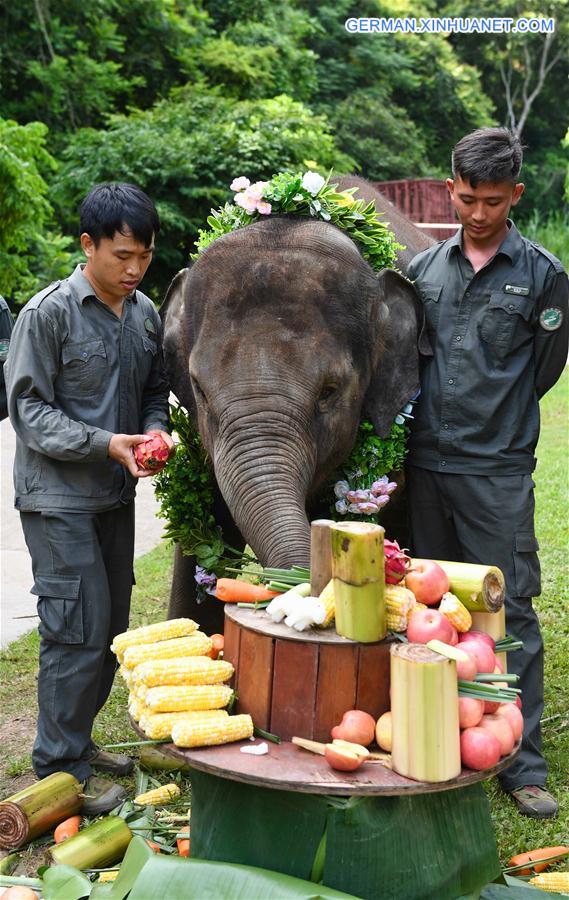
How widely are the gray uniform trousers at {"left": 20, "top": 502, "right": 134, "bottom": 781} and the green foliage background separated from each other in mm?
9171

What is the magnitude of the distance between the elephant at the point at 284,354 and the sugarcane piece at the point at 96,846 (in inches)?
45.8

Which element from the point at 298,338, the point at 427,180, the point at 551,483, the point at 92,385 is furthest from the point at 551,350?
the point at 427,180

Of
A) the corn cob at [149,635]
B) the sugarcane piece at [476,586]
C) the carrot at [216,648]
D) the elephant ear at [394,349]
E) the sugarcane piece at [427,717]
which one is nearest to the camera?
the sugarcane piece at [427,717]

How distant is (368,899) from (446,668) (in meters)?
0.77

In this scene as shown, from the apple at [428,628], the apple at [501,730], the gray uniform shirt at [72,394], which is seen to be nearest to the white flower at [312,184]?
the gray uniform shirt at [72,394]

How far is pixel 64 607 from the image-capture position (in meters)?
4.52

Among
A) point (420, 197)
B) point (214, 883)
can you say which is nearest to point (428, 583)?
point (214, 883)

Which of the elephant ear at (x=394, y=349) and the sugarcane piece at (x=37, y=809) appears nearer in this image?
the sugarcane piece at (x=37, y=809)

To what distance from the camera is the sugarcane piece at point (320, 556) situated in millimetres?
3242

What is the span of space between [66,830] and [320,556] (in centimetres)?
186

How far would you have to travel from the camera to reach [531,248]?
4.77 m

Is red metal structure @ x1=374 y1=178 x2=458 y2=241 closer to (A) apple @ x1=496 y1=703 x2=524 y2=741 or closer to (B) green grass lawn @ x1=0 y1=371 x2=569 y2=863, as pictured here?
(B) green grass lawn @ x1=0 y1=371 x2=569 y2=863

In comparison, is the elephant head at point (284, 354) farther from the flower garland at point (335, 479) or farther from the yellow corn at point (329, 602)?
the yellow corn at point (329, 602)

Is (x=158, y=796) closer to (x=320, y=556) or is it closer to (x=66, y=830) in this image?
(x=66, y=830)
